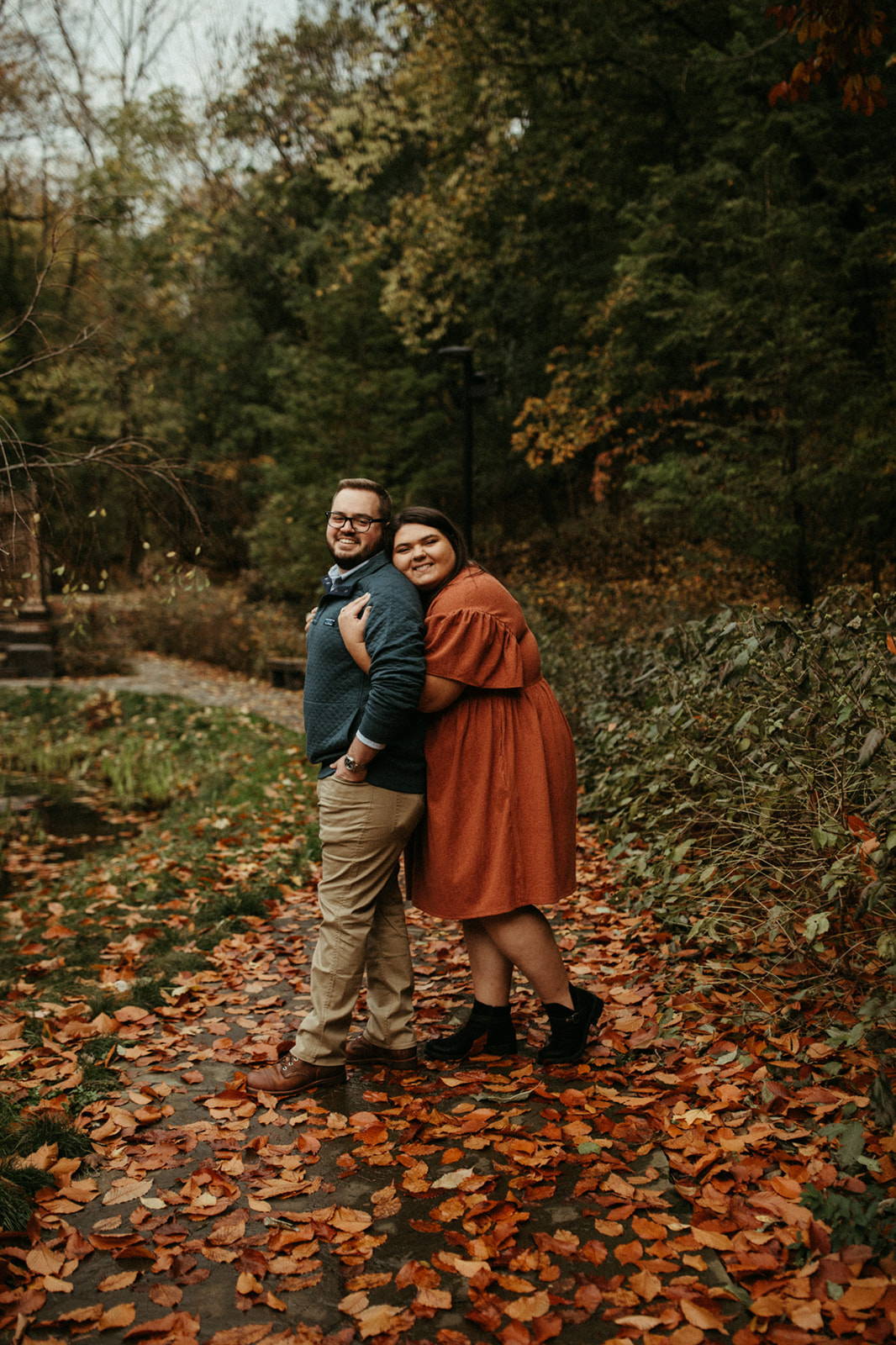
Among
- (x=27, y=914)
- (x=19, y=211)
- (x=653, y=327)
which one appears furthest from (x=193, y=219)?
(x=27, y=914)

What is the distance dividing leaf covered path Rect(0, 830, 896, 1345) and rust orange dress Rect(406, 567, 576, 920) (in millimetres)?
702

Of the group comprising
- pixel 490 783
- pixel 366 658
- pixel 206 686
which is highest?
pixel 366 658

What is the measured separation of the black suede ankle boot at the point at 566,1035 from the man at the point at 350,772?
0.71 m

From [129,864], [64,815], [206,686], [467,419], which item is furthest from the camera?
[206,686]

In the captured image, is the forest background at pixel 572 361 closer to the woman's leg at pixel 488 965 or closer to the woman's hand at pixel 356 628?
the woman's leg at pixel 488 965

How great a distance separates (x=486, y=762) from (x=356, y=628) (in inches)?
24.5

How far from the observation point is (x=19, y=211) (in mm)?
27984

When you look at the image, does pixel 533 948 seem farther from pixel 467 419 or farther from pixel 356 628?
pixel 467 419

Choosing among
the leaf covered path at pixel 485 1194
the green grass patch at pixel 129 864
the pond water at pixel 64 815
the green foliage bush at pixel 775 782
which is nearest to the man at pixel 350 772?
the leaf covered path at pixel 485 1194

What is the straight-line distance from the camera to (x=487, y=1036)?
12.6ft

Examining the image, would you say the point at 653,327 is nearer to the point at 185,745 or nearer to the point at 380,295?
the point at 380,295

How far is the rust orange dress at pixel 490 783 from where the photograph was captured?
344cm

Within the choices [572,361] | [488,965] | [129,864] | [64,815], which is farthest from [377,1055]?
[572,361]

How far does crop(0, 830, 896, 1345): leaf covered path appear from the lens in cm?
240
